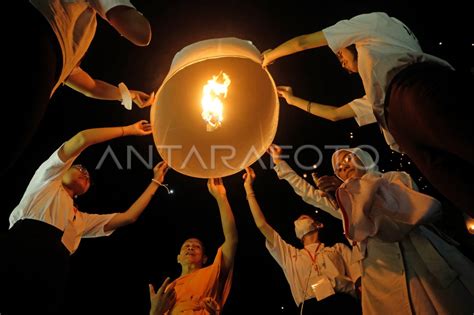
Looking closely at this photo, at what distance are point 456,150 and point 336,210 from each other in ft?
6.52

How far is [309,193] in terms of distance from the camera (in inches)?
138

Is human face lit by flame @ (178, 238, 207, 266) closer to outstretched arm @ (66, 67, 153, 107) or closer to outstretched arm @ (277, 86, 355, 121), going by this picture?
outstretched arm @ (66, 67, 153, 107)

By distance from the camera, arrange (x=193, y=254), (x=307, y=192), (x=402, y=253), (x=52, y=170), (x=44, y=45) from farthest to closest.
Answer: (x=193, y=254), (x=307, y=192), (x=52, y=170), (x=402, y=253), (x=44, y=45)

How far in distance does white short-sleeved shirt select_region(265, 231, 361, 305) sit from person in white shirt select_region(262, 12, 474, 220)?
1.46 metres

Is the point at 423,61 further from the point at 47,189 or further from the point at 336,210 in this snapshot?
the point at 47,189

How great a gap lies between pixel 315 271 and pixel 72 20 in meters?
2.73

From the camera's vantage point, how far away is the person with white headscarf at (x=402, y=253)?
6.93 ft

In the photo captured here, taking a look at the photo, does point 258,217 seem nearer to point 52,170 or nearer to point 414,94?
point 52,170

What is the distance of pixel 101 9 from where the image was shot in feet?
5.31

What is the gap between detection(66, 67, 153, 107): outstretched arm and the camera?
2475 millimetres

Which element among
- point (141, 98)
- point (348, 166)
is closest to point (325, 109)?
point (348, 166)

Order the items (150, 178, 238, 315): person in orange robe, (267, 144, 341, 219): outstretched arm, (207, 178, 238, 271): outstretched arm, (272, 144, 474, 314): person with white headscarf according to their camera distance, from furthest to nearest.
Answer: (207, 178, 238, 271): outstretched arm, (267, 144, 341, 219): outstretched arm, (150, 178, 238, 315): person in orange robe, (272, 144, 474, 314): person with white headscarf

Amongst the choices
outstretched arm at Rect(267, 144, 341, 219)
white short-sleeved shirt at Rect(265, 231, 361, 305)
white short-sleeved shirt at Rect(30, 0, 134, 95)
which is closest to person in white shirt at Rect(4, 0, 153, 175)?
white short-sleeved shirt at Rect(30, 0, 134, 95)

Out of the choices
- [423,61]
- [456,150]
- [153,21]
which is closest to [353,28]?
[423,61]
